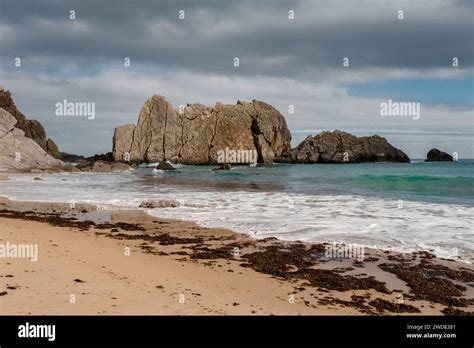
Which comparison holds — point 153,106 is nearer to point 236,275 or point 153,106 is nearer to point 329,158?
point 329,158

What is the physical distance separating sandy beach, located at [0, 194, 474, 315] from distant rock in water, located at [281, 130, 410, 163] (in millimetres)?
108940

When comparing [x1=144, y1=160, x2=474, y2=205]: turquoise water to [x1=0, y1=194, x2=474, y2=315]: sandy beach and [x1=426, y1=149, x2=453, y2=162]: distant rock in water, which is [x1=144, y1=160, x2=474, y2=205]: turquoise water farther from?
[x1=426, y1=149, x2=453, y2=162]: distant rock in water

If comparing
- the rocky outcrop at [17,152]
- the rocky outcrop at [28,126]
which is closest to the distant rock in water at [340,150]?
the rocky outcrop at [28,126]

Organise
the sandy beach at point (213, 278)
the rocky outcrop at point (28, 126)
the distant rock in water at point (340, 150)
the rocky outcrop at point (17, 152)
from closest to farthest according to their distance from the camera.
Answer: the sandy beach at point (213, 278) → the rocky outcrop at point (17, 152) → the rocky outcrop at point (28, 126) → the distant rock in water at point (340, 150)

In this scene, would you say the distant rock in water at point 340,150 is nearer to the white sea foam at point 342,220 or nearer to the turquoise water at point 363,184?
the turquoise water at point 363,184

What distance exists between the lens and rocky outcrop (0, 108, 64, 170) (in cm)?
6388

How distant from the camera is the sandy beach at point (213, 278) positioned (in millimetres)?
6882

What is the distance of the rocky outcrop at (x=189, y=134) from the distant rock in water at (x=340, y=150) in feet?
33.5

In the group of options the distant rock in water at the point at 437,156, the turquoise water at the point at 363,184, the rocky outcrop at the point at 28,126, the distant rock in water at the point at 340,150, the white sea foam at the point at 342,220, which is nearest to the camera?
the white sea foam at the point at 342,220

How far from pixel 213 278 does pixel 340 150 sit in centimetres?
11630

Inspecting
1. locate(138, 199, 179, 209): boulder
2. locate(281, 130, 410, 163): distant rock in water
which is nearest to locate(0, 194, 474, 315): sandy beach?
locate(138, 199, 179, 209): boulder

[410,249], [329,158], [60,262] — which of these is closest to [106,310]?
[60,262]
